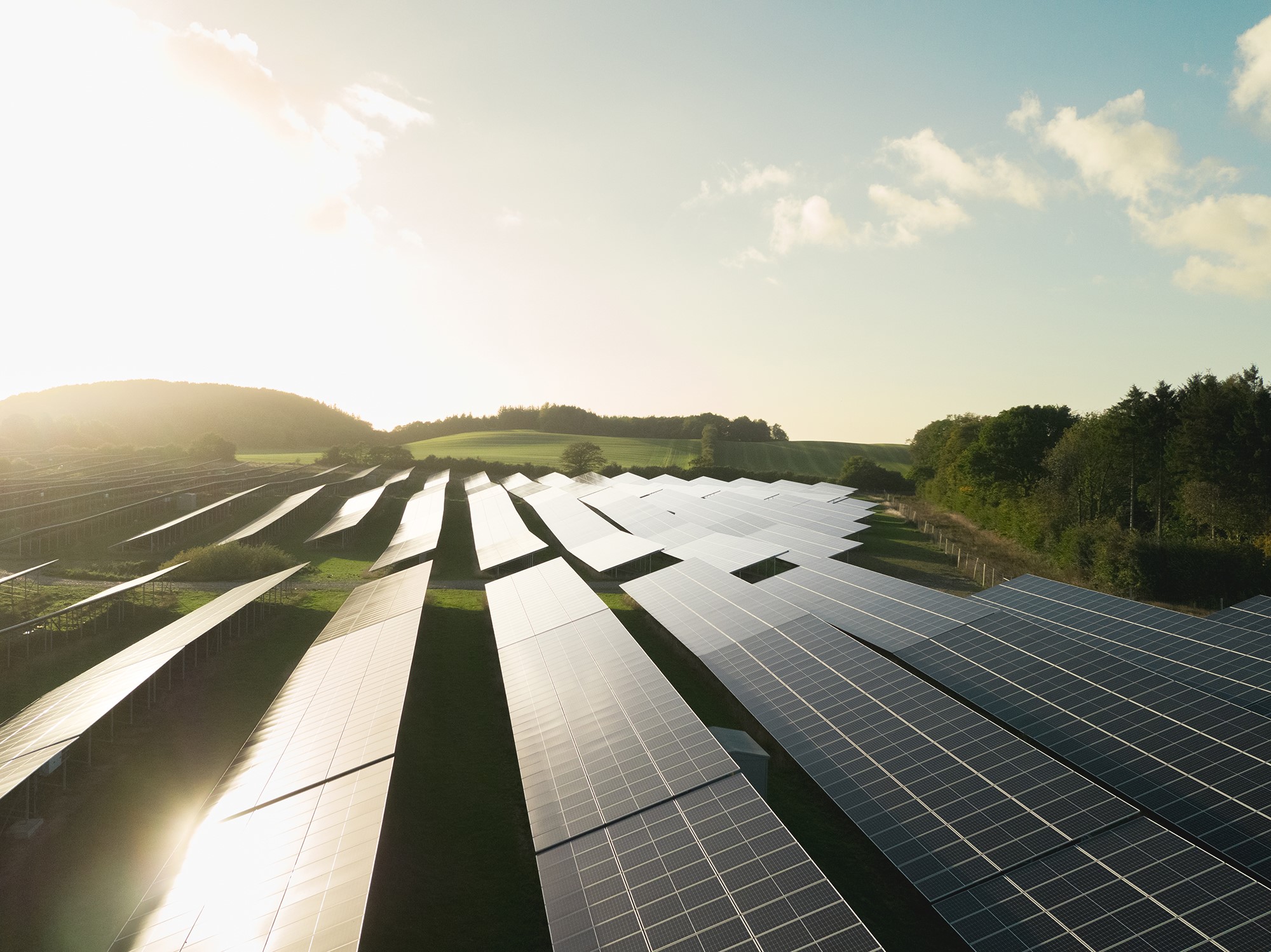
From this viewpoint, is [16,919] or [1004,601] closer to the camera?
[16,919]

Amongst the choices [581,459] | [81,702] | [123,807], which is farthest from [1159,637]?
→ [581,459]

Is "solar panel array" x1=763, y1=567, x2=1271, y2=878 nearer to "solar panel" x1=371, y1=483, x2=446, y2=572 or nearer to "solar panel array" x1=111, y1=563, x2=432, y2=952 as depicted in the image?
"solar panel array" x1=111, y1=563, x2=432, y2=952

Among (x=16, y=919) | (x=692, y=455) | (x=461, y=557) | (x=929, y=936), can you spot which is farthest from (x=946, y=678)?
(x=692, y=455)

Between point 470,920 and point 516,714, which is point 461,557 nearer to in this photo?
point 516,714

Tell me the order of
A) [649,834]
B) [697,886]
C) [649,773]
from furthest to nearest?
[649,773]
[649,834]
[697,886]

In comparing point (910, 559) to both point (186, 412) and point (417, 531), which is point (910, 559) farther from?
point (186, 412)

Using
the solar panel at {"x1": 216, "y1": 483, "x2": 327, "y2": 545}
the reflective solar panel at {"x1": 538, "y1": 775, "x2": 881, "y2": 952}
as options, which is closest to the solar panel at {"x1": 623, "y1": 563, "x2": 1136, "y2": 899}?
the reflective solar panel at {"x1": 538, "y1": 775, "x2": 881, "y2": 952}

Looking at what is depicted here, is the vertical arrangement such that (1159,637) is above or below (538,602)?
below
